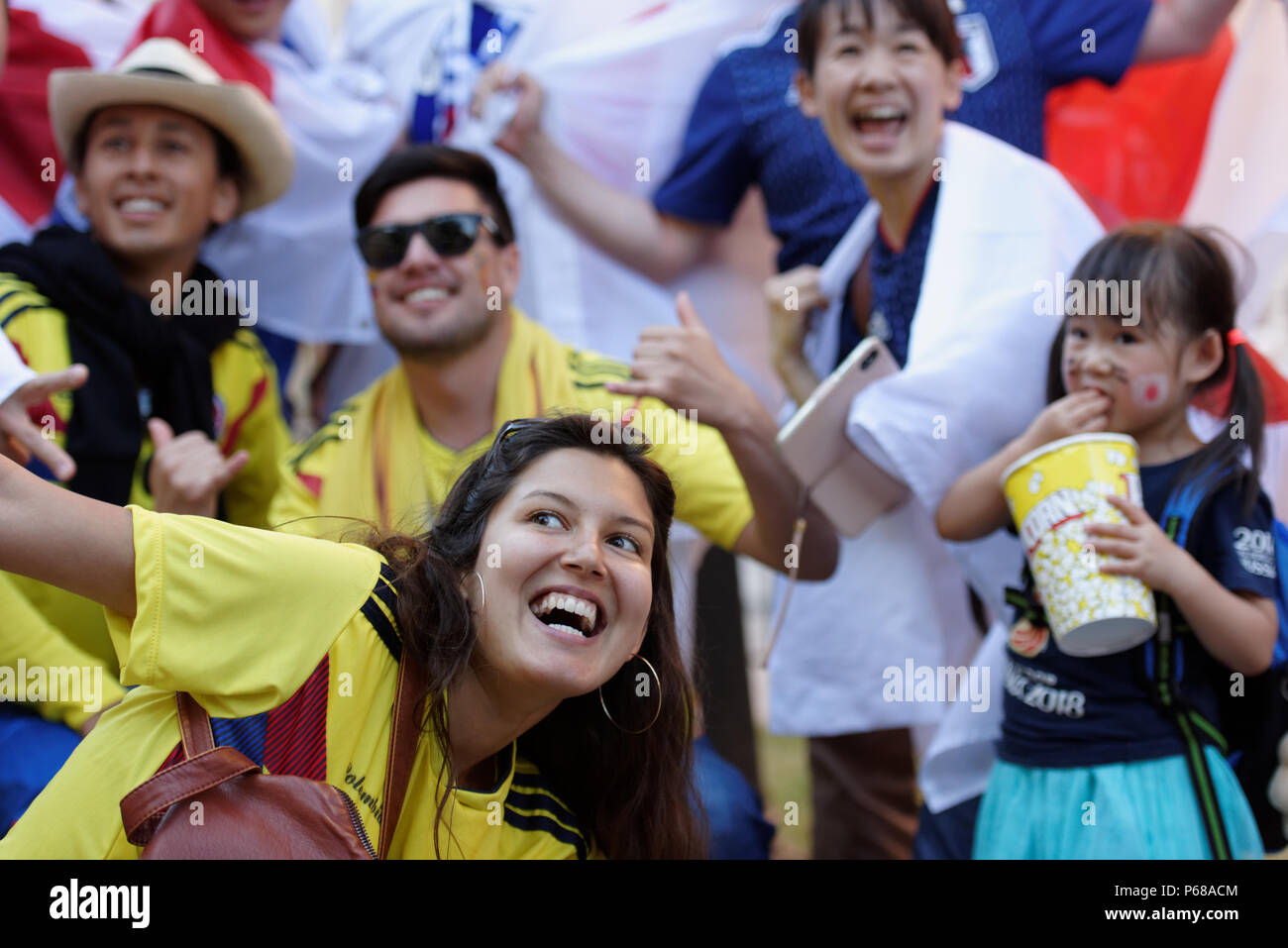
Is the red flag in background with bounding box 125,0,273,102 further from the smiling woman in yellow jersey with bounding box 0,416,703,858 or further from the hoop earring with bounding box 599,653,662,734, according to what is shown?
the hoop earring with bounding box 599,653,662,734

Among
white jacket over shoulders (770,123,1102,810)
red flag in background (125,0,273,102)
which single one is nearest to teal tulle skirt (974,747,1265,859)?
white jacket over shoulders (770,123,1102,810)

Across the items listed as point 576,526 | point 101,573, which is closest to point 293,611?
point 101,573

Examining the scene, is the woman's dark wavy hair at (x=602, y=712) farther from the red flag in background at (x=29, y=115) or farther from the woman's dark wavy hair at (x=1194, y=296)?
the red flag in background at (x=29, y=115)

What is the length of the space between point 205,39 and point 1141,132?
96.9 inches

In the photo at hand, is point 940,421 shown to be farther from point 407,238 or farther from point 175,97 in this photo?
point 175,97

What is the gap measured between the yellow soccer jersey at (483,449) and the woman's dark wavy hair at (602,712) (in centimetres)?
67

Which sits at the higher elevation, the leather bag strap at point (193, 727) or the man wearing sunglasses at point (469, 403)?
the man wearing sunglasses at point (469, 403)

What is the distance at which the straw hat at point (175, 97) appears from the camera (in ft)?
9.71

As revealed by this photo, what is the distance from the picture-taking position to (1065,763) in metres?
2.31

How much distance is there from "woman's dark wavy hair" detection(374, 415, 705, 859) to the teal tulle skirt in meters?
0.61

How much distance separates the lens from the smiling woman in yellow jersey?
5.52 feet

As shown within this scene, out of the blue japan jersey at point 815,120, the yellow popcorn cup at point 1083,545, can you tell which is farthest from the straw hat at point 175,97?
the yellow popcorn cup at point 1083,545
